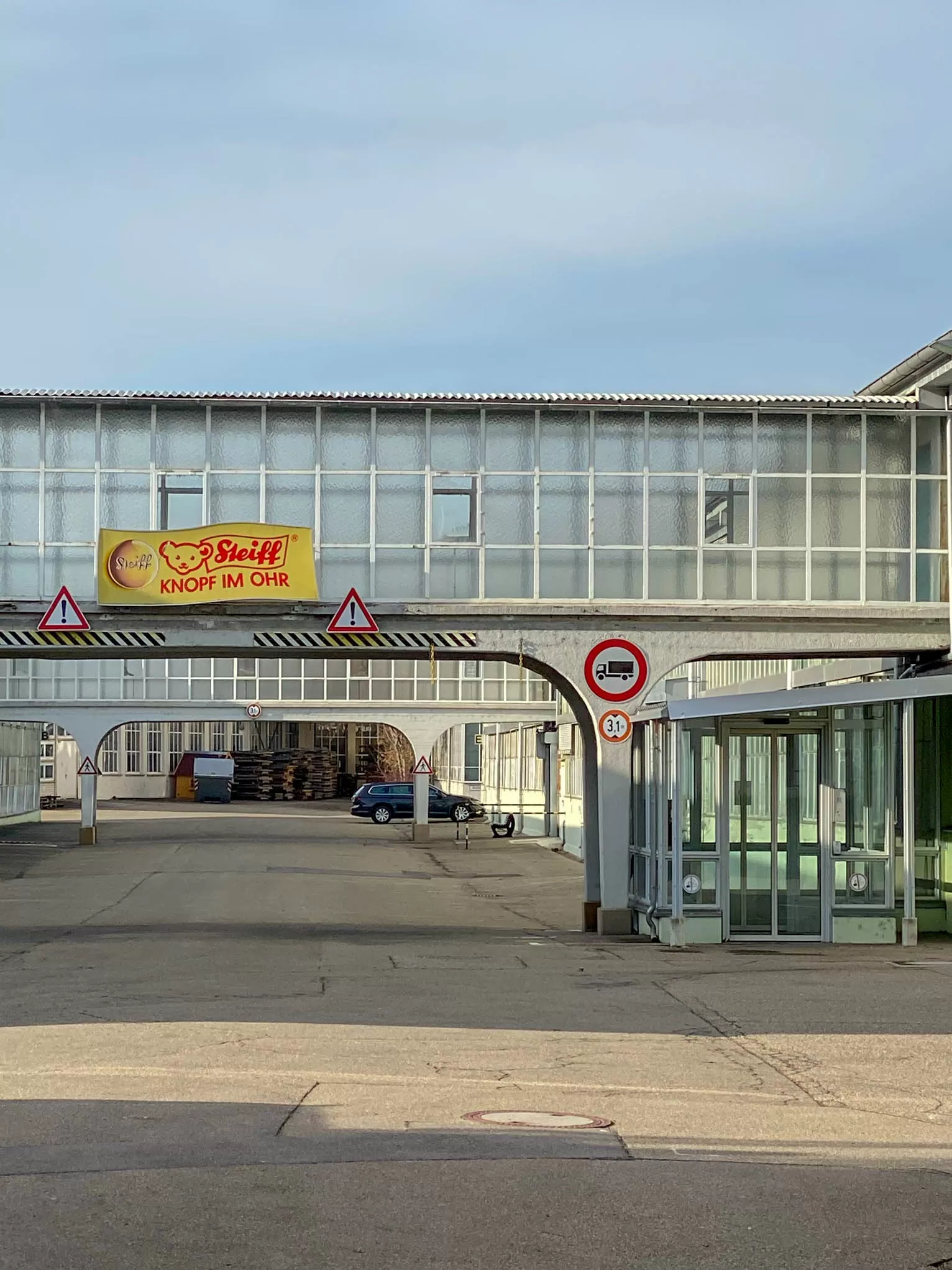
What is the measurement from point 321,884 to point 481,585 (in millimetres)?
10887

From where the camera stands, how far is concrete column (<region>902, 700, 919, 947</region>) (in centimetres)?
1912

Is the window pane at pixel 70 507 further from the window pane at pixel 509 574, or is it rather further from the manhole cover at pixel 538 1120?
the manhole cover at pixel 538 1120

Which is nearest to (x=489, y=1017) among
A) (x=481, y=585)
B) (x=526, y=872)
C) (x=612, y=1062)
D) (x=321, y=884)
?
(x=612, y=1062)

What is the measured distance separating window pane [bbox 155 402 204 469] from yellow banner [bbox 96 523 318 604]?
112cm

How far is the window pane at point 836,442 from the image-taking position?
2167cm

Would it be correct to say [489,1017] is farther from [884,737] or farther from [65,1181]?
[884,737]

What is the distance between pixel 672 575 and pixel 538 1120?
13828 mm

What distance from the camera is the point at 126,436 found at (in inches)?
856

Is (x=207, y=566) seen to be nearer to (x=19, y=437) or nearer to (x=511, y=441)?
(x=19, y=437)

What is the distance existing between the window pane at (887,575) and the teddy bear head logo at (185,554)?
862cm

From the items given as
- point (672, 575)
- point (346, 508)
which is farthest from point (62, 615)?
point (672, 575)

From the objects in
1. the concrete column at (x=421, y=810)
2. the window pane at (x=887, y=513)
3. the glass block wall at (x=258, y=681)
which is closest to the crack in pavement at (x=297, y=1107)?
the window pane at (x=887, y=513)

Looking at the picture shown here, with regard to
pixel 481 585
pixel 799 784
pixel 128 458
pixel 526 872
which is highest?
pixel 128 458

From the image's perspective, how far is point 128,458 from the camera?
2170 cm
